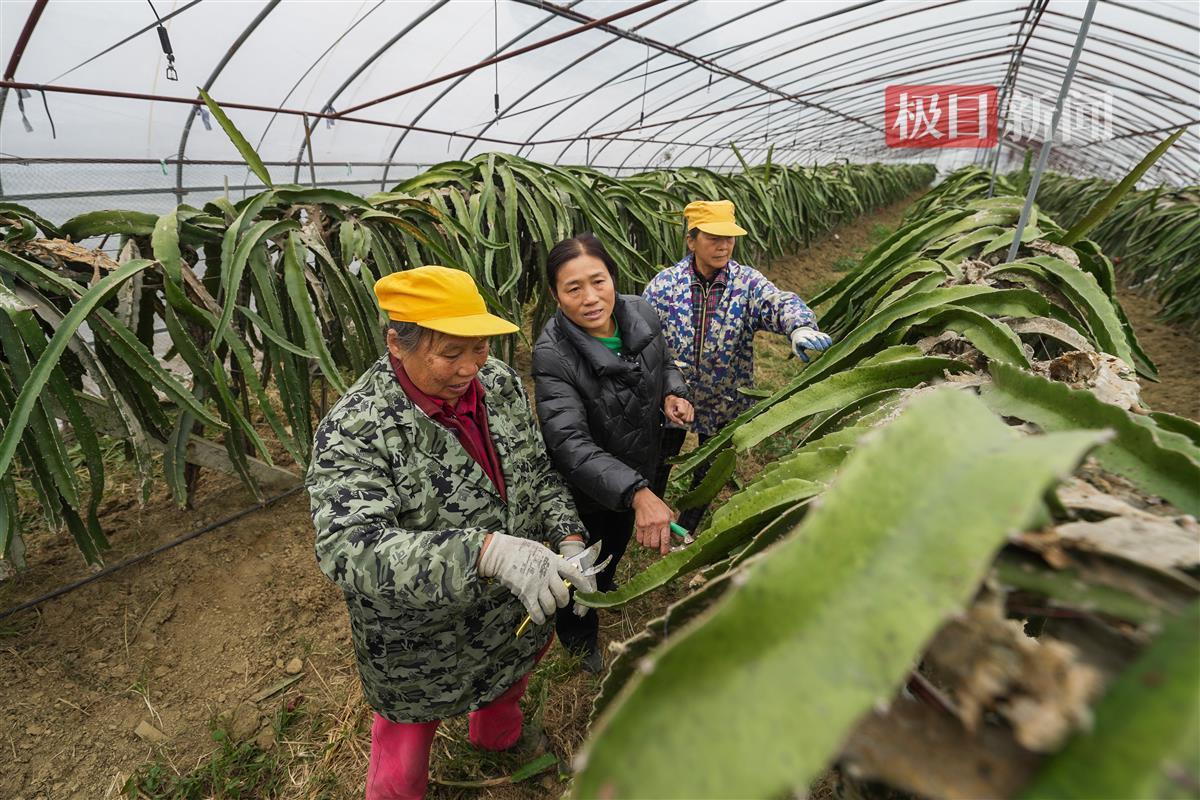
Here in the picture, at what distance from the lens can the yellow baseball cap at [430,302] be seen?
867 mm

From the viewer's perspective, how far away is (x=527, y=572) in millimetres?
856

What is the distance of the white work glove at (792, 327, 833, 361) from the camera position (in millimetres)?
1305

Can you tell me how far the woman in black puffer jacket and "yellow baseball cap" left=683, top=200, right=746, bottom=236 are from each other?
0.37 m

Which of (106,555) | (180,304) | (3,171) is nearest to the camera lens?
(180,304)

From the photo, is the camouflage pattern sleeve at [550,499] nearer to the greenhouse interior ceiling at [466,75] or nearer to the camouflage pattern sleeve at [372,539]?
the camouflage pattern sleeve at [372,539]

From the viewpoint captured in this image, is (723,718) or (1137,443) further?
(1137,443)

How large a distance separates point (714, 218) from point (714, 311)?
11.1 inches

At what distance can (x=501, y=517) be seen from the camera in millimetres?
1001

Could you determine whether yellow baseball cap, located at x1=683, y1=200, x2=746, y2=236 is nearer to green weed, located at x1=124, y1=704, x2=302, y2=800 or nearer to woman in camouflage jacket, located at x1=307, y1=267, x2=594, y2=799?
woman in camouflage jacket, located at x1=307, y1=267, x2=594, y2=799

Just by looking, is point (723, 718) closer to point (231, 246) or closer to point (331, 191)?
point (231, 246)

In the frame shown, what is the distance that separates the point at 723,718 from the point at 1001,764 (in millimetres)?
131

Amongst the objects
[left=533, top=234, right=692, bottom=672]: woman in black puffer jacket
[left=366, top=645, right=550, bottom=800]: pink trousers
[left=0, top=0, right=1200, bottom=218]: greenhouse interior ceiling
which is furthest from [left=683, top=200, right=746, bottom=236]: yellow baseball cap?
[left=366, top=645, right=550, bottom=800]: pink trousers

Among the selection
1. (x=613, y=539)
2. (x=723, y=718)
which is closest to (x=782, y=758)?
(x=723, y=718)

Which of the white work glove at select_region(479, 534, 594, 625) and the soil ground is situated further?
the soil ground
